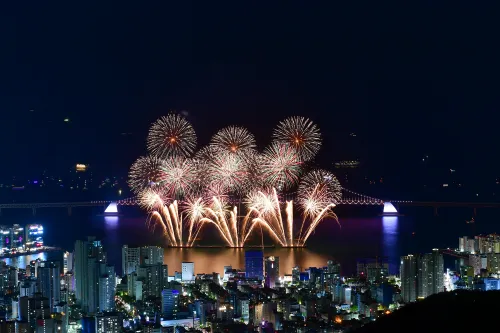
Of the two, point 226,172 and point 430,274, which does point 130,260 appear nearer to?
point 226,172

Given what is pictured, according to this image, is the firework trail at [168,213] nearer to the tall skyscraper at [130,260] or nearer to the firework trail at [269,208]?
the firework trail at [269,208]

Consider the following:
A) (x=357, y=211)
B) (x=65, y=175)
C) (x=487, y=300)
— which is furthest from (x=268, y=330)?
(x=65, y=175)

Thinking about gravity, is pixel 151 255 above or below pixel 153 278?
above

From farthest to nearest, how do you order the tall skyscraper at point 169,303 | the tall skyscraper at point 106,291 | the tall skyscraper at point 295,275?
the tall skyscraper at point 295,275, the tall skyscraper at point 106,291, the tall skyscraper at point 169,303

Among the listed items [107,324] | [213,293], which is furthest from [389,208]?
[107,324]

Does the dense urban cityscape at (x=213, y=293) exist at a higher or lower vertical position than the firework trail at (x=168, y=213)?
lower

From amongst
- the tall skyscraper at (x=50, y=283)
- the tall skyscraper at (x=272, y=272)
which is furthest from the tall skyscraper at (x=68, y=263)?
the tall skyscraper at (x=272, y=272)
